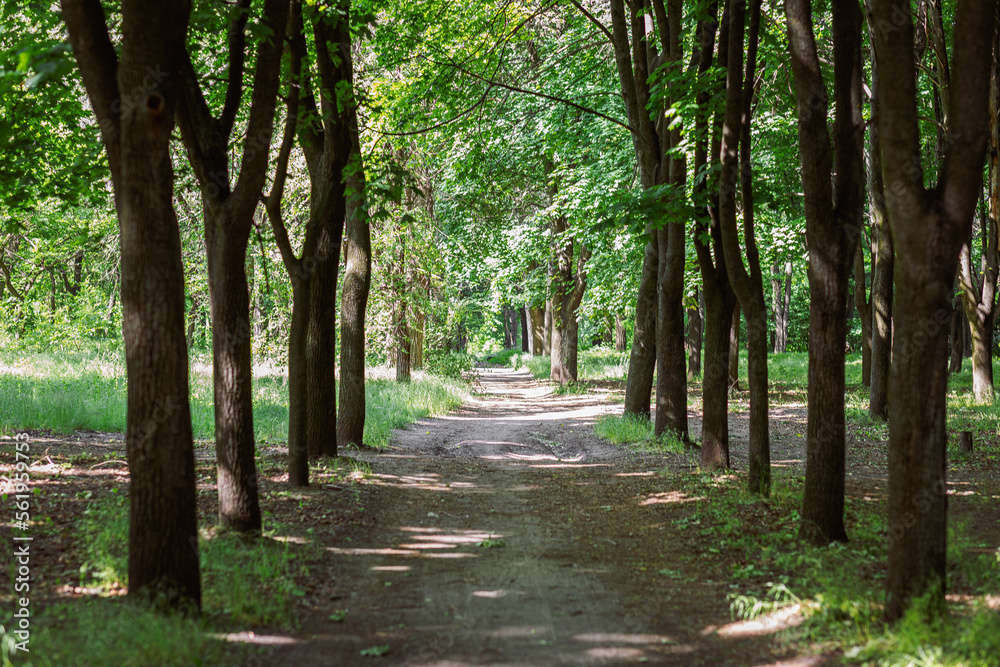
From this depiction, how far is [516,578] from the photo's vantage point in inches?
229

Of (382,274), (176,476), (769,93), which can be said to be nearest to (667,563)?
(176,476)

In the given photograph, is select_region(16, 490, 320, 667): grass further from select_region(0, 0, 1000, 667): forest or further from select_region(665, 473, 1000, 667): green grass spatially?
select_region(665, 473, 1000, 667): green grass

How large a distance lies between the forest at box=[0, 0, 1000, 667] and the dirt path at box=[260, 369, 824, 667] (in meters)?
0.04

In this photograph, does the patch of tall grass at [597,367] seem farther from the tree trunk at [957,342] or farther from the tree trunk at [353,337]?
the tree trunk at [353,337]

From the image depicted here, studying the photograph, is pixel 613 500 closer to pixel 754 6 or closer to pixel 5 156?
pixel 754 6

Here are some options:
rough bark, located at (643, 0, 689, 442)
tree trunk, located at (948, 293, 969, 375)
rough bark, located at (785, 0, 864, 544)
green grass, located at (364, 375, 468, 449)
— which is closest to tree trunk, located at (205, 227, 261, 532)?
rough bark, located at (785, 0, 864, 544)

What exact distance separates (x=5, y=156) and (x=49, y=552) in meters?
4.53

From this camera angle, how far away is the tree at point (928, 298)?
4316 millimetres

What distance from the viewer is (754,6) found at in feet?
26.0

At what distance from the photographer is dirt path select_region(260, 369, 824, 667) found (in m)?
4.46

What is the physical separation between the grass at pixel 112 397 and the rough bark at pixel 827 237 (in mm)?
7654

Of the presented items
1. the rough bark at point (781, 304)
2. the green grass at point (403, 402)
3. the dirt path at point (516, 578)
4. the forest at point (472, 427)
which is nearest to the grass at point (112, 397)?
the green grass at point (403, 402)

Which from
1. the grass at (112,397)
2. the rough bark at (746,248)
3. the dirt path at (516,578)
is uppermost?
the rough bark at (746,248)

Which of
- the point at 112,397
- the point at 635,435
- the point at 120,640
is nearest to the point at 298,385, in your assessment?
the point at 120,640
